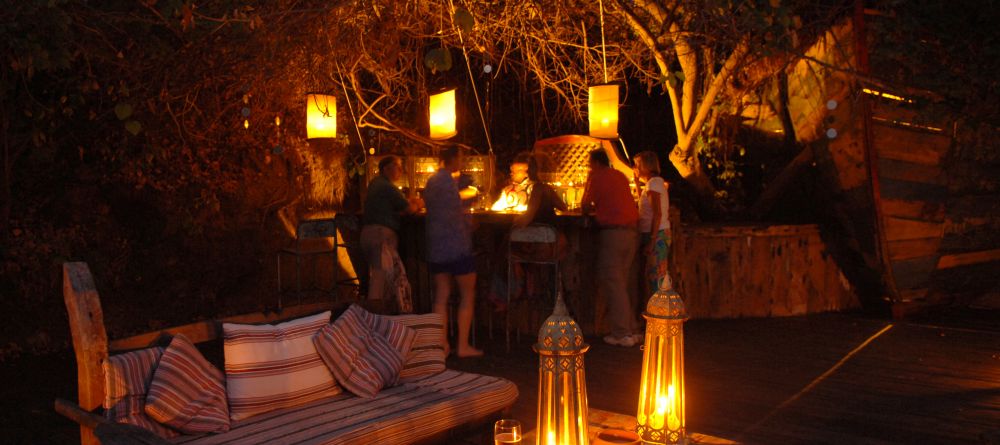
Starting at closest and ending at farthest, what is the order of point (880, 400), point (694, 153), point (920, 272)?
point (880, 400)
point (920, 272)
point (694, 153)

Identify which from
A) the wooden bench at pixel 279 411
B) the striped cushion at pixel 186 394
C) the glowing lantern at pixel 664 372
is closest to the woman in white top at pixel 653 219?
the wooden bench at pixel 279 411

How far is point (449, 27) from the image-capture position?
795 centimetres

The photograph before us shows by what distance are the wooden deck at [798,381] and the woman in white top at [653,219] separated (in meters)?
0.69

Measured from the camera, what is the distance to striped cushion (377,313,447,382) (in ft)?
12.8

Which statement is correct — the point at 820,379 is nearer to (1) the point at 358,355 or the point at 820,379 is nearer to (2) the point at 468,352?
(2) the point at 468,352

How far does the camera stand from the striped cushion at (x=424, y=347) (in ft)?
12.8

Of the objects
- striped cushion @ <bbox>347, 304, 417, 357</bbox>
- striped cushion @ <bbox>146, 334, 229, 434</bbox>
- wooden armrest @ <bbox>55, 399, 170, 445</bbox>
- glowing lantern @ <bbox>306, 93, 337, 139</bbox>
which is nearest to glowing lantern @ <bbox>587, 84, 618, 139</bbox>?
glowing lantern @ <bbox>306, 93, 337, 139</bbox>

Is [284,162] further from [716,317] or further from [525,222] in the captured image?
[716,317]

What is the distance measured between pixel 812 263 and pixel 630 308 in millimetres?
2367

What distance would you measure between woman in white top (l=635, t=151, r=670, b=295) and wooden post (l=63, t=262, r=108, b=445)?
453 centimetres

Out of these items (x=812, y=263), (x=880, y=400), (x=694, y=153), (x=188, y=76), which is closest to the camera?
(x=880, y=400)

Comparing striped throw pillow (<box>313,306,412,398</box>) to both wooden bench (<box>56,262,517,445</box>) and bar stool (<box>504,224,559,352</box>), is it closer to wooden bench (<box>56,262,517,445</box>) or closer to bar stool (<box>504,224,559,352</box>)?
wooden bench (<box>56,262,517,445</box>)

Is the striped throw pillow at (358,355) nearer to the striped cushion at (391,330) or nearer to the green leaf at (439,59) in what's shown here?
the striped cushion at (391,330)

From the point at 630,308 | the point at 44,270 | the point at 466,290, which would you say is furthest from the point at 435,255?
the point at 44,270
